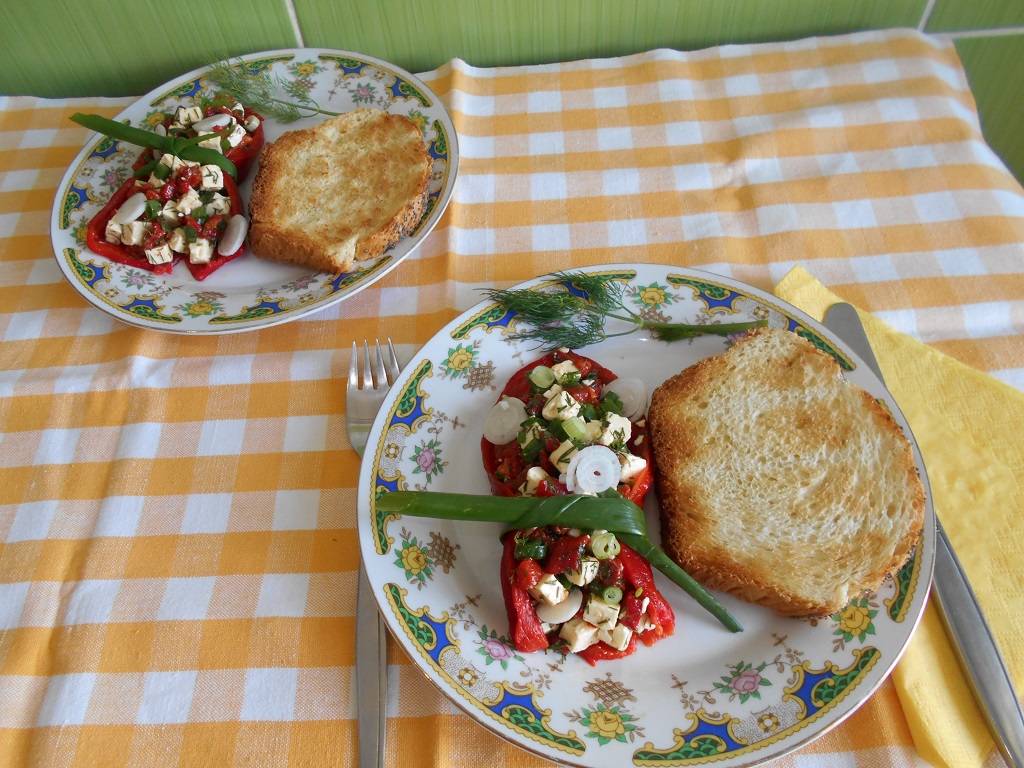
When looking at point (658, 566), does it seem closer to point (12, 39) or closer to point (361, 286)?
point (361, 286)

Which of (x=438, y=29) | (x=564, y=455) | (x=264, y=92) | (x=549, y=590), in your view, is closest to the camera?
(x=549, y=590)

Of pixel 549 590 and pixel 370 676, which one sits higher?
pixel 549 590

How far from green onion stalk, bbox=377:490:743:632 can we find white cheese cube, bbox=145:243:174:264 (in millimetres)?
1031

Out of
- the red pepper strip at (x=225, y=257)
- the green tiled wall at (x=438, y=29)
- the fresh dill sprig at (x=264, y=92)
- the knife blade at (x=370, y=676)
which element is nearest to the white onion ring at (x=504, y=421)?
the knife blade at (x=370, y=676)

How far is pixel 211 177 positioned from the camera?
1.96 metres

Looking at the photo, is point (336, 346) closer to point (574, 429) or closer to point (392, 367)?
point (392, 367)

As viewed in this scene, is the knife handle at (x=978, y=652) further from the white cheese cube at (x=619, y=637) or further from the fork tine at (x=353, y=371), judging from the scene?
the fork tine at (x=353, y=371)

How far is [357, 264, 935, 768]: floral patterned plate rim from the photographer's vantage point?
1.17 m

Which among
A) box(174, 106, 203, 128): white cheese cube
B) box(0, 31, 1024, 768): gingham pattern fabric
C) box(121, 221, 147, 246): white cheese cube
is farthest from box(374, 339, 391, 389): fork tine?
box(174, 106, 203, 128): white cheese cube

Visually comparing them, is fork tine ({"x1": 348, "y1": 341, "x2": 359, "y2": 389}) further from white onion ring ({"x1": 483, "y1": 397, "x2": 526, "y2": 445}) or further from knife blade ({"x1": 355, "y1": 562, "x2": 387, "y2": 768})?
knife blade ({"x1": 355, "y1": 562, "x2": 387, "y2": 768})

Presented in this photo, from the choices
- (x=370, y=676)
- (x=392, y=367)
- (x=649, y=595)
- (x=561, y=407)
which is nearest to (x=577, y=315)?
(x=561, y=407)

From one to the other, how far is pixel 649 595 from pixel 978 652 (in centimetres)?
61

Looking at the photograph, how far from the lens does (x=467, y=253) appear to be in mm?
1995

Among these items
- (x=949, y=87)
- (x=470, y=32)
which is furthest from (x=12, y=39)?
(x=949, y=87)
